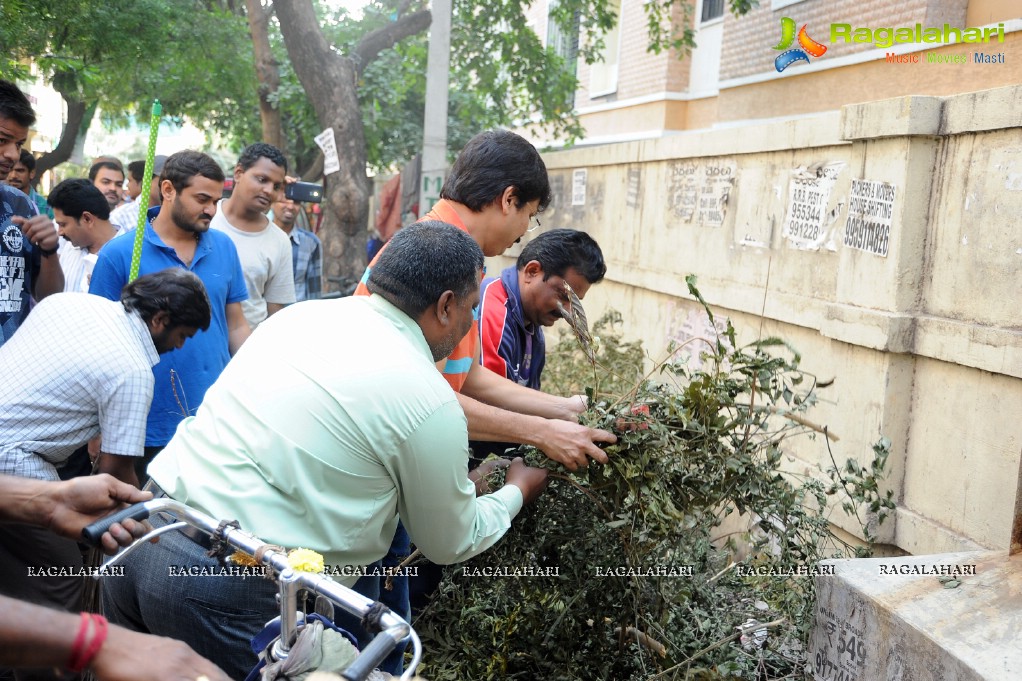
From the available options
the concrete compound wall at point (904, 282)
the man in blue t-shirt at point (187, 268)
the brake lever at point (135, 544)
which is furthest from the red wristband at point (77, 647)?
the concrete compound wall at point (904, 282)

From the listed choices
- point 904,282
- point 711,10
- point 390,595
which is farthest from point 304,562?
point 711,10

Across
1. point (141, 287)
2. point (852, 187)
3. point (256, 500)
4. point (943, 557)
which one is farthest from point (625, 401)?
point (852, 187)

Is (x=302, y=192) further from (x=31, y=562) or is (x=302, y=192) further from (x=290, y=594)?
(x=290, y=594)

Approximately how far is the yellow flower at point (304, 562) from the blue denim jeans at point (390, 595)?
749 millimetres

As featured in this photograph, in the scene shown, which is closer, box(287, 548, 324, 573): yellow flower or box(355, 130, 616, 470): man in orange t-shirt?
box(287, 548, 324, 573): yellow flower

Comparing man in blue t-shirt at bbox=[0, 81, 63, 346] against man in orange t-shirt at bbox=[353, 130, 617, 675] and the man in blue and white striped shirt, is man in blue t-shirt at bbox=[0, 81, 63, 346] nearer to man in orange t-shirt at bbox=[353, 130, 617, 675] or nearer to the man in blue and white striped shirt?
the man in blue and white striped shirt

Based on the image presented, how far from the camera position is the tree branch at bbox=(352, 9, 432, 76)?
35.4ft

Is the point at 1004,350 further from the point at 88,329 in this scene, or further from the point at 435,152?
the point at 435,152

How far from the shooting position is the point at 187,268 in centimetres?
437

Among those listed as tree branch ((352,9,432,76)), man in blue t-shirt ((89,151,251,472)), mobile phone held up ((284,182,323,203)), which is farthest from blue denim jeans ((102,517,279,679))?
tree branch ((352,9,432,76))

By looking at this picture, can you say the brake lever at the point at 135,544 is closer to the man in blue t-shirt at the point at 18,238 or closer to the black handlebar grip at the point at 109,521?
the black handlebar grip at the point at 109,521

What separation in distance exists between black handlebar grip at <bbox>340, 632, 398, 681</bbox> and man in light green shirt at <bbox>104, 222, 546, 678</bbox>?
595 mm

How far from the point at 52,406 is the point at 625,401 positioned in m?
1.98

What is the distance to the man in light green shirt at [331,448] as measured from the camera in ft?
7.26
